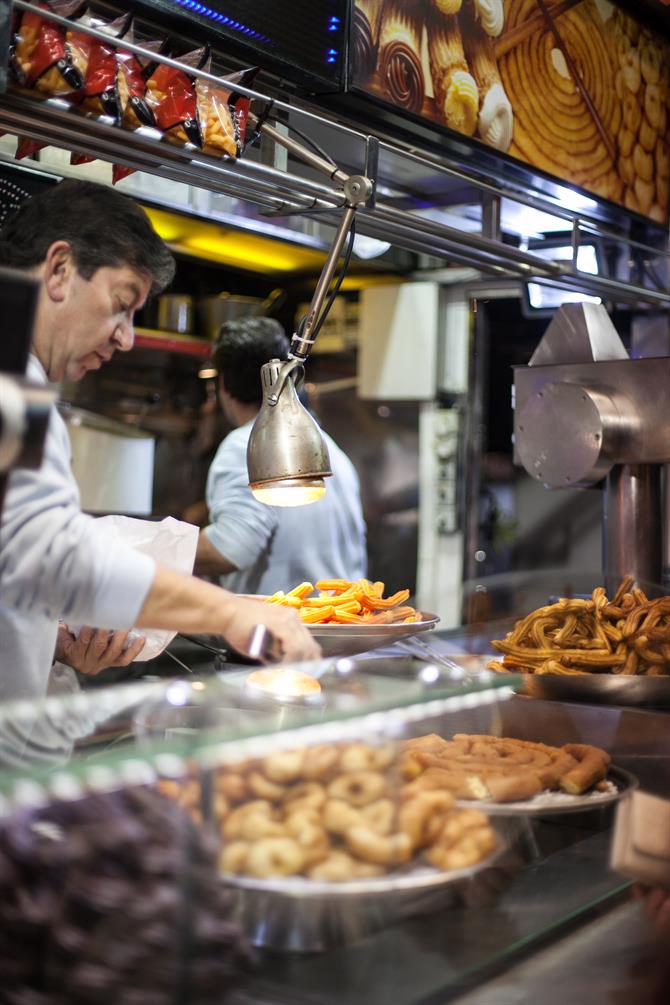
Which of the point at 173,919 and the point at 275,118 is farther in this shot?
the point at 275,118

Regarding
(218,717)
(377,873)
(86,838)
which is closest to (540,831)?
(377,873)

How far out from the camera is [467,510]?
18.8 ft

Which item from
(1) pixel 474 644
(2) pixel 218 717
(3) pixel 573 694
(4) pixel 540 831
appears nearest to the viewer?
(2) pixel 218 717

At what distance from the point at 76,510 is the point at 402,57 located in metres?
1.69

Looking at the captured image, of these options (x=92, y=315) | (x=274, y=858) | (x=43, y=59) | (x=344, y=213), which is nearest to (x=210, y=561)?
(x=344, y=213)

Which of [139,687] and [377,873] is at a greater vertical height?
[139,687]

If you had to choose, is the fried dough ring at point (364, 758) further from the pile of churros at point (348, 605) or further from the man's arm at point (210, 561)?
the man's arm at point (210, 561)

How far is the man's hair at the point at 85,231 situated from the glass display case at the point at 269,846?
83cm

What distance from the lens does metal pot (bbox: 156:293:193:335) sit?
525 cm

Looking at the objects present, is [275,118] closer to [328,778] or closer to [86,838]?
[328,778]

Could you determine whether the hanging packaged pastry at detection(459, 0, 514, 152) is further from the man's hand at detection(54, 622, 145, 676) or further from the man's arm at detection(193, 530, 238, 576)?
the man's hand at detection(54, 622, 145, 676)

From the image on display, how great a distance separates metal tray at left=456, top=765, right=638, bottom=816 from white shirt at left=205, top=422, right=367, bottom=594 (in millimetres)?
2012

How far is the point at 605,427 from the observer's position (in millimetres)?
2980

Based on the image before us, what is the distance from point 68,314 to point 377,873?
43.8 inches
